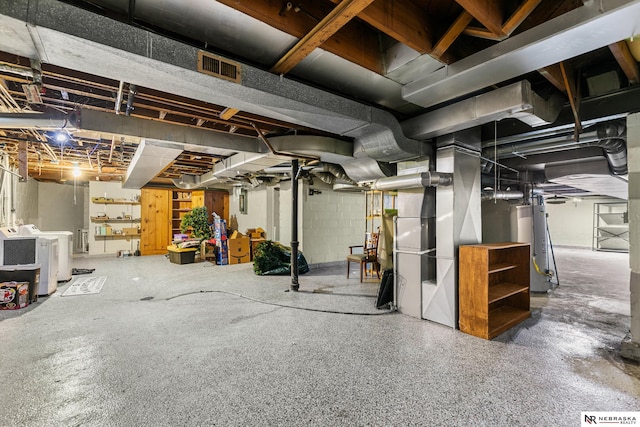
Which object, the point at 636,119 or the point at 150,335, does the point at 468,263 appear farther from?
the point at 150,335

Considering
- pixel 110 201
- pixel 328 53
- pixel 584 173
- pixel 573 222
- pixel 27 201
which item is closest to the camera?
pixel 328 53

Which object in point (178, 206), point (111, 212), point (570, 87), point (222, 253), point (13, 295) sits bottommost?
point (13, 295)

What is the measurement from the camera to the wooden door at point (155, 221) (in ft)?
29.0

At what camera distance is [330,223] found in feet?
23.8

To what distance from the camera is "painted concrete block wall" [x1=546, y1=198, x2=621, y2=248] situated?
11.4 m

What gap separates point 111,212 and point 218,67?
28.8 ft

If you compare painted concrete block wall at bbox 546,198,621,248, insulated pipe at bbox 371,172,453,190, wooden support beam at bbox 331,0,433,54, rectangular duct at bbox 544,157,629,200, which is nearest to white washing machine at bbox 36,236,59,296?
insulated pipe at bbox 371,172,453,190

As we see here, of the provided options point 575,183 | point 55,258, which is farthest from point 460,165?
point 55,258

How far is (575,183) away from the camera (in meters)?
5.45

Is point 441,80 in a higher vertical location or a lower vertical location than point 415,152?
higher

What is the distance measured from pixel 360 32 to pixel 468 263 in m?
2.58

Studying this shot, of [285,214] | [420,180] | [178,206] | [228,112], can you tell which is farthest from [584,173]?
[178,206]

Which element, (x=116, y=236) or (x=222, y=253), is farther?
(x=116, y=236)

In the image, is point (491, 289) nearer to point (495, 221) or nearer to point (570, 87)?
point (570, 87)
